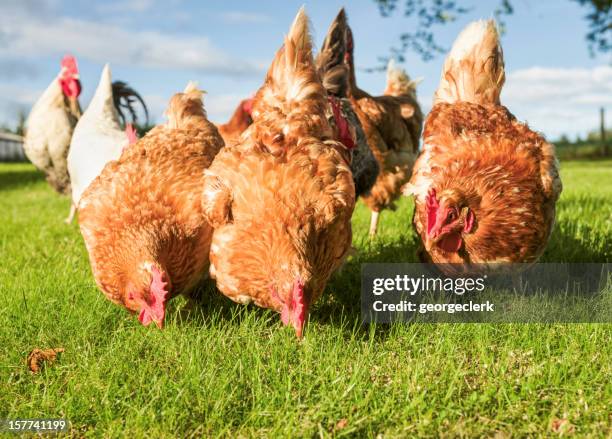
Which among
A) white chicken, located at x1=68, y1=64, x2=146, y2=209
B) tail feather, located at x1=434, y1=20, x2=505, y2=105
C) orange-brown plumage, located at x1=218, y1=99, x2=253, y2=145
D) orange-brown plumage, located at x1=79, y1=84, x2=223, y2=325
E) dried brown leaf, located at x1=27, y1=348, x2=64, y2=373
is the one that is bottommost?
dried brown leaf, located at x1=27, y1=348, x2=64, y2=373

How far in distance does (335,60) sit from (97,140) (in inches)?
95.4

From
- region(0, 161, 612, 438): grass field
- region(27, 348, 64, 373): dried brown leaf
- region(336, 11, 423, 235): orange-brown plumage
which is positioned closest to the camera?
region(0, 161, 612, 438): grass field

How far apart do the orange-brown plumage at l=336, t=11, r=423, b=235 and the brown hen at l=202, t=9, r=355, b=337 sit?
2.43m

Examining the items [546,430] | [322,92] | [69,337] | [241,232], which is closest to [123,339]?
[69,337]

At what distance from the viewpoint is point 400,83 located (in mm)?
6793

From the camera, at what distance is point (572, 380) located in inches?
92.4

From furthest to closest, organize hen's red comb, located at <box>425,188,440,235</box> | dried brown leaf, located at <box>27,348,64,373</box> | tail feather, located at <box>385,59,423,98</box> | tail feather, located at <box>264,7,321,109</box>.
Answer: tail feather, located at <box>385,59,423,98</box> → tail feather, located at <box>264,7,321,109</box> → hen's red comb, located at <box>425,188,440,235</box> → dried brown leaf, located at <box>27,348,64,373</box>

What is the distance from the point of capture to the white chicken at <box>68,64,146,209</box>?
4496 mm

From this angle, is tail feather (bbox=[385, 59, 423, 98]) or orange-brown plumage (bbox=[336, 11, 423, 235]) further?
tail feather (bbox=[385, 59, 423, 98])

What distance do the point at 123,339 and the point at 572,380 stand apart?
2.27 metres

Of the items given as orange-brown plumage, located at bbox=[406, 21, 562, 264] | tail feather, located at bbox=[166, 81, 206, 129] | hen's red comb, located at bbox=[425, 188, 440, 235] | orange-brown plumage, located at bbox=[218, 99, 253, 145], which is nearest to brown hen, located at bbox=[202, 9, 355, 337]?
hen's red comb, located at bbox=[425, 188, 440, 235]

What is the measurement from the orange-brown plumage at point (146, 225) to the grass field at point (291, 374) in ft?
0.98

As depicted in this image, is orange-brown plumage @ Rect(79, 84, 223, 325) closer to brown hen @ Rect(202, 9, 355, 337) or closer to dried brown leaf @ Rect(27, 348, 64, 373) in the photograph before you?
brown hen @ Rect(202, 9, 355, 337)
